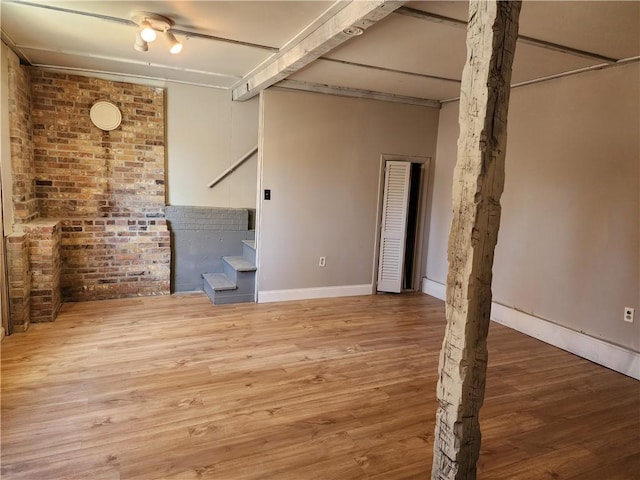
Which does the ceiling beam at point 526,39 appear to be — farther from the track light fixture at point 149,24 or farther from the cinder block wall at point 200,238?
the cinder block wall at point 200,238

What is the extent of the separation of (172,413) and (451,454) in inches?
63.8

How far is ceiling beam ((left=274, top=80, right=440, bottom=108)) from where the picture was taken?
4529 mm

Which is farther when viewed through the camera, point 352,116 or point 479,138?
point 352,116

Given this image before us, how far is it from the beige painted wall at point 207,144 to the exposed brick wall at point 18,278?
68.8 inches

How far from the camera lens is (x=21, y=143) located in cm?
383

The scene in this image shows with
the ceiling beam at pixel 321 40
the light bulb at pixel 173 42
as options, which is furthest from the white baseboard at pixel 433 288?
the light bulb at pixel 173 42

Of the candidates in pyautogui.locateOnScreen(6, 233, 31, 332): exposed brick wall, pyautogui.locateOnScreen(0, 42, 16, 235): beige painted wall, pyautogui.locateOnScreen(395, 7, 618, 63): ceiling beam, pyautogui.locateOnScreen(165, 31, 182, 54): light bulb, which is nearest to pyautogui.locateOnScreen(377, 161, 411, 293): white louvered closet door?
pyautogui.locateOnScreen(395, 7, 618, 63): ceiling beam

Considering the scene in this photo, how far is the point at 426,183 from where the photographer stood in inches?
215

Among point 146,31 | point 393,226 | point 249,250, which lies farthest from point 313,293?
point 146,31

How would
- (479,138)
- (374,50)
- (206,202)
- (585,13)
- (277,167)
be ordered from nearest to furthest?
(479,138), (585,13), (374,50), (277,167), (206,202)

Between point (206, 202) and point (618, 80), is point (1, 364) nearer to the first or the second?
point (206, 202)

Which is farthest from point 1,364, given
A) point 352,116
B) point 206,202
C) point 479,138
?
point 352,116

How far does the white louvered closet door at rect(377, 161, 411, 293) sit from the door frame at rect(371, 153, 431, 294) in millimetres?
54

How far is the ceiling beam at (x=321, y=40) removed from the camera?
7.52 ft
